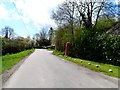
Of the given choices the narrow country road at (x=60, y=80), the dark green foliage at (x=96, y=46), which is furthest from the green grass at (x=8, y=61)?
the dark green foliage at (x=96, y=46)

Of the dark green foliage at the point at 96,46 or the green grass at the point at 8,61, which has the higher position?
the dark green foliage at the point at 96,46

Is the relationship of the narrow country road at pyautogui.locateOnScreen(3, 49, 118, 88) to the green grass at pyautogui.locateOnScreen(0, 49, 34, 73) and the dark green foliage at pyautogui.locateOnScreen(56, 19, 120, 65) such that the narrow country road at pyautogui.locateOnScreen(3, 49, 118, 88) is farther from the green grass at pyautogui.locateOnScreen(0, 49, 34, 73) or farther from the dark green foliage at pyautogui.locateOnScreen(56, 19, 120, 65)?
the dark green foliage at pyautogui.locateOnScreen(56, 19, 120, 65)

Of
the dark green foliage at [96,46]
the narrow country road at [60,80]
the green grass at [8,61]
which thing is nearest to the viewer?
the narrow country road at [60,80]

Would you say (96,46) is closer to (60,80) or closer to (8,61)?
(8,61)

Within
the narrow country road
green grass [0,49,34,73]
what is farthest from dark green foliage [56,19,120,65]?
the narrow country road

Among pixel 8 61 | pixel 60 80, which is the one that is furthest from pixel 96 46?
pixel 60 80

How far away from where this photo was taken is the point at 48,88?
407 inches

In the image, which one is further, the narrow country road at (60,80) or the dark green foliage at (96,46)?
the dark green foliage at (96,46)

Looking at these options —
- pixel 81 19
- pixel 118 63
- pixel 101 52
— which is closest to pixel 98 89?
pixel 118 63

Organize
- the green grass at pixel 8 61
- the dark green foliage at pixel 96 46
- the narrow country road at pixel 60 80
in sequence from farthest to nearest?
1. the dark green foliage at pixel 96 46
2. the green grass at pixel 8 61
3. the narrow country road at pixel 60 80

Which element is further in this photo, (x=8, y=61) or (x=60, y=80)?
(x=8, y=61)

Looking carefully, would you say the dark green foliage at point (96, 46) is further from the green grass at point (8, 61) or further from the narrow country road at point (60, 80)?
the narrow country road at point (60, 80)

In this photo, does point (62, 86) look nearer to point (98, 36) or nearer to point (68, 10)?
point (98, 36)

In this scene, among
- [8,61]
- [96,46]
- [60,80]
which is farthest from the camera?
[96,46]
